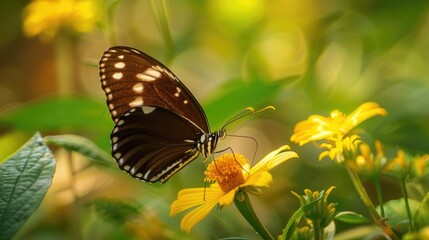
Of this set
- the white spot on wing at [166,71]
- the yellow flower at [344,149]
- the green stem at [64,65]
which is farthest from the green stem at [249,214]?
the green stem at [64,65]

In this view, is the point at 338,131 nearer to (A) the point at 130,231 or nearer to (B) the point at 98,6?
(A) the point at 130,231

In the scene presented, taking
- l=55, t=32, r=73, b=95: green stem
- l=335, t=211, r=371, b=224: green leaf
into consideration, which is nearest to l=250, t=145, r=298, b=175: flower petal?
l=335, t=211, r=371, b=224: green leaf

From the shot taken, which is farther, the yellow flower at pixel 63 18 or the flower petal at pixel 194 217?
the yellow flower at pixel 63 18

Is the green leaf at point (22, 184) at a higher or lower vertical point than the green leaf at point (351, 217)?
higher

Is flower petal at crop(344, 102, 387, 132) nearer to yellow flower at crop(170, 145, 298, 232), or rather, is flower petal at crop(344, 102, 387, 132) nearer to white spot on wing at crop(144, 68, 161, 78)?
yellow flower at crop(170, 145, 298, 232)

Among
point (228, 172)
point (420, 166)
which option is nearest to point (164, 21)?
point (228, 172)

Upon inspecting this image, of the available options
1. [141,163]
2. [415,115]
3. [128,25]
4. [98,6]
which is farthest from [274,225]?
[128,25]

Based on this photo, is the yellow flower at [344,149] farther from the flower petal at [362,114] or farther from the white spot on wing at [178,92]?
the white spot on wing at [178,92]
